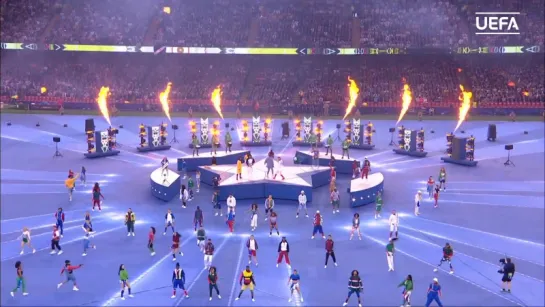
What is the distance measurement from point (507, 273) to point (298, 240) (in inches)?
350

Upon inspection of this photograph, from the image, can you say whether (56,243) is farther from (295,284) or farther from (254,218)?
(295,284)

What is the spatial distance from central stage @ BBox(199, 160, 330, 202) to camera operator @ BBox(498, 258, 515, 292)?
12619 mm

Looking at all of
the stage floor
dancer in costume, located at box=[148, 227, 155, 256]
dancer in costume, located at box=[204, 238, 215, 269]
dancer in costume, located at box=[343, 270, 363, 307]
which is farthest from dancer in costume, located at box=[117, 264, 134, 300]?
dancer in costume, located at box=[343, 270, 363, 307]

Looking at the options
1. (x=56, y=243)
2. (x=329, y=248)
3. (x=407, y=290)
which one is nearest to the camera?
(x=407, y=290)

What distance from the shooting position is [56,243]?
83.9ft

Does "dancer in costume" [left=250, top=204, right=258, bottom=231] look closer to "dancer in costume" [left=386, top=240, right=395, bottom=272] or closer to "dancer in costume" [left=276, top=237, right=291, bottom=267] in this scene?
"dancer in costume" [left=276, top=237, right=291, bottom=267]

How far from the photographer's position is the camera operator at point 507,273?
21.9m

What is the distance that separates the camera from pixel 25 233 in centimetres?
2539

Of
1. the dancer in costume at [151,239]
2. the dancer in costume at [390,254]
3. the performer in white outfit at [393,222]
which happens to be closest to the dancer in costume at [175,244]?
the dancer in costume at [151,239]

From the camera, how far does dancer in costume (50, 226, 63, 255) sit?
2536cm

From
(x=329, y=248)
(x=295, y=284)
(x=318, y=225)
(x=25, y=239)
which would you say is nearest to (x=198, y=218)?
(x=318, y=225)

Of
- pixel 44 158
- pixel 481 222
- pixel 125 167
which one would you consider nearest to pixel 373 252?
pixel 481 222

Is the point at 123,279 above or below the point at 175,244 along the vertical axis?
below

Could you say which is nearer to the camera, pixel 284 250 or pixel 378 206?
pixel 284 250
